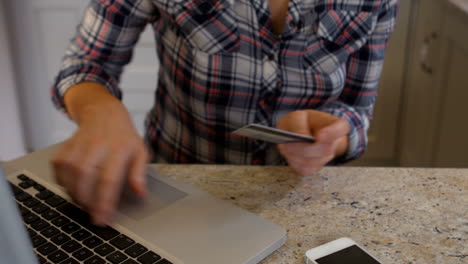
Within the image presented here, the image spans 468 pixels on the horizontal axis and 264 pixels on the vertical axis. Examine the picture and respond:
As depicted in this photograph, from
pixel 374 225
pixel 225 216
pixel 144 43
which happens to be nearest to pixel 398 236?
pixel 374 225

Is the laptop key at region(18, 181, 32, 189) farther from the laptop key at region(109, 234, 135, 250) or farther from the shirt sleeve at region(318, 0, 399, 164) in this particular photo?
the shirt sleeve at region(318, 0, 399, 164)

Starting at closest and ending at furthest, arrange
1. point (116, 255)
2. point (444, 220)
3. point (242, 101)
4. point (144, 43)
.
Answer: point (116, 255)
point (444, 220)
point (242, 101)
point (144, 43)

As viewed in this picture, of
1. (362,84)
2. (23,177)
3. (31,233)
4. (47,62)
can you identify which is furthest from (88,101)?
(47,62)

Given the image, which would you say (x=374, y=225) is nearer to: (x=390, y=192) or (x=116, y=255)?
(x=390, y=192)

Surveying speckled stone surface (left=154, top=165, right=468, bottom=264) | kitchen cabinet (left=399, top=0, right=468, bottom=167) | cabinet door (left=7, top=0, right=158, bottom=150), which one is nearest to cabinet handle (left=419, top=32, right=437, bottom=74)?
kitchen cabinet (left=399, top=0, right=468, bottom=167)

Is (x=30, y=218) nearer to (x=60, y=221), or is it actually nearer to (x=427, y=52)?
(x=60, y=221)

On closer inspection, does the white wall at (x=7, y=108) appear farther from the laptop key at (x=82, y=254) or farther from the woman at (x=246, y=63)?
the laptop key at (x=82, y=254)

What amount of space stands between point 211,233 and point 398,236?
0.22m

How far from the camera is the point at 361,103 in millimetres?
969

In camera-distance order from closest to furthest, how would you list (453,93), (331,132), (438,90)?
(331,132), (453,93), (438,90)

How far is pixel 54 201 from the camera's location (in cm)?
62

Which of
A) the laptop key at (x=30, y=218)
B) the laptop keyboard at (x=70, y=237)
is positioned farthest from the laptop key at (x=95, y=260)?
the laptop key at (x=30, y=218)

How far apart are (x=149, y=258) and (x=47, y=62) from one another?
1926 millimetres

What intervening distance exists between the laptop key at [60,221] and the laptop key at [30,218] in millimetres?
22
